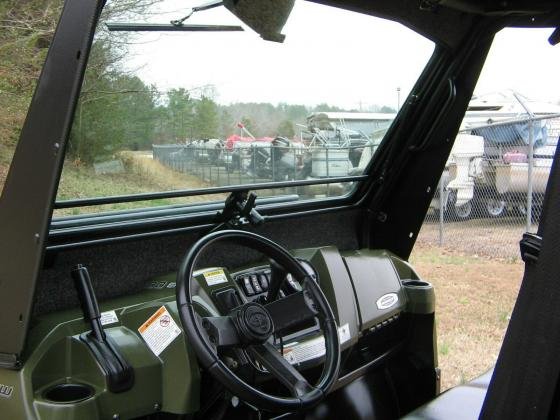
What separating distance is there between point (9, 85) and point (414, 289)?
1.82 m

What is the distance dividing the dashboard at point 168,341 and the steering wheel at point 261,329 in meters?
0.09

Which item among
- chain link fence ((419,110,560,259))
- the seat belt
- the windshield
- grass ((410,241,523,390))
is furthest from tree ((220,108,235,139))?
chain link fence ((419,110,560,259))

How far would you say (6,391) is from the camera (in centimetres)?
174

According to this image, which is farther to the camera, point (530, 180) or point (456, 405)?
point (530, 180)

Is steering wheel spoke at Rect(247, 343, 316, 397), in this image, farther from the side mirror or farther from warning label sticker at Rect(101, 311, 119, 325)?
the side mirror

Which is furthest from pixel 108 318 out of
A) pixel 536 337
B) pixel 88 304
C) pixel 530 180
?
pixel 530 180

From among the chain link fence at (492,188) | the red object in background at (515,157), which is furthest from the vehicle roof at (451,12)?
the red object in background at (515,157)

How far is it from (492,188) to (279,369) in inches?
207

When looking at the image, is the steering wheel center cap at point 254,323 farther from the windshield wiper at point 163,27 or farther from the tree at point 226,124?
the windshield wiper at point 163,27

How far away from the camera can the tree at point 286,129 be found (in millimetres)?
2492

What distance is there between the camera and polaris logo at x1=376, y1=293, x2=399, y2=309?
8.43 ft

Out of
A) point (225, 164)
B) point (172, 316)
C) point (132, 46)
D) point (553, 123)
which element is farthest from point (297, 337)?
point (553, 123)

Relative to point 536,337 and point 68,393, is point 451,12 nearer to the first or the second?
point 536,337

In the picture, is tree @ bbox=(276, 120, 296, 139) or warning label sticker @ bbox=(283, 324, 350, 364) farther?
tree @ bbox=(276, 120, 296, 139)
